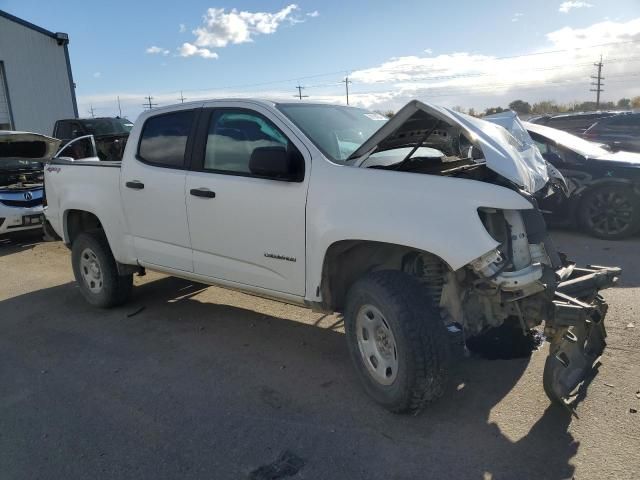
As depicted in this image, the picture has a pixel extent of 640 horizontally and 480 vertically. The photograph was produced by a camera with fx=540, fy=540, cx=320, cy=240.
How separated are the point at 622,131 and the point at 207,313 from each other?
10.4m

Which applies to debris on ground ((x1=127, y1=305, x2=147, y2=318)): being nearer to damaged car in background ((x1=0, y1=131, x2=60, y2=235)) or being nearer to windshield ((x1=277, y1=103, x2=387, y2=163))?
windshield ((x1=277, y1=103, x2=387, y2=163))

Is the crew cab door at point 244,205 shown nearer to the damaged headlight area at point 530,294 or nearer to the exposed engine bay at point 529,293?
the exposed engine bay at point 529,293

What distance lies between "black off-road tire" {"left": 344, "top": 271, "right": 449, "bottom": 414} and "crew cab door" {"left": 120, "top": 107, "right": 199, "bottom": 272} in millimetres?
1960

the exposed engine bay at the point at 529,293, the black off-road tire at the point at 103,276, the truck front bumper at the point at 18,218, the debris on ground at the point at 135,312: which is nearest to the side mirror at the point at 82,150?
the truck front bumper at the point at 18,218

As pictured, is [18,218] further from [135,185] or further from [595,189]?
[595,189]

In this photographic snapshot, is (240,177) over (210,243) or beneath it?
over

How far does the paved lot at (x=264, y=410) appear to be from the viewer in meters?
2.93

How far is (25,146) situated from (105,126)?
4.79 meters

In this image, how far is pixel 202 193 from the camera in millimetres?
4270

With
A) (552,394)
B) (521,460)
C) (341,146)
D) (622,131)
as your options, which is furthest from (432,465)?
(622,131)

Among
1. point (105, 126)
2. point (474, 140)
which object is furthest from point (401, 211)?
point (105, 126)

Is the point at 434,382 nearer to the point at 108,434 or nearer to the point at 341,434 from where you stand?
the point at 341,434

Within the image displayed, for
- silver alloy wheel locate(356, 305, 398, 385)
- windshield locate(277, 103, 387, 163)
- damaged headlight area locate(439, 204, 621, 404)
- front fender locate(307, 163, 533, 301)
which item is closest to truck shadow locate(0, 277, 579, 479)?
silver alloy wheel locate(356, 305, 398, 385)

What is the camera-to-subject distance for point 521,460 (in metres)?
2.86
